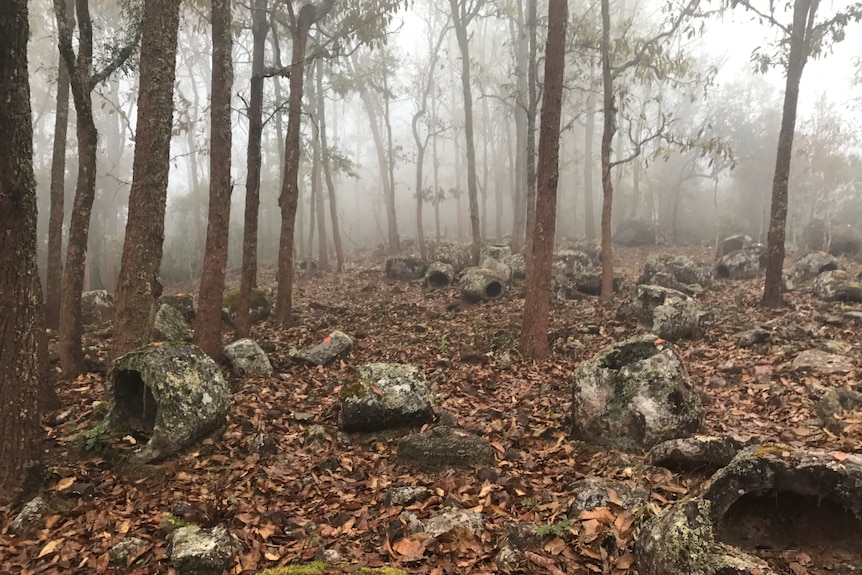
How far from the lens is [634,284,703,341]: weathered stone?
32.1 ft

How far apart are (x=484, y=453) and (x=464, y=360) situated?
13.2 feet

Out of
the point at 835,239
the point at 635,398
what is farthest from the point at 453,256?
the point at 835,239

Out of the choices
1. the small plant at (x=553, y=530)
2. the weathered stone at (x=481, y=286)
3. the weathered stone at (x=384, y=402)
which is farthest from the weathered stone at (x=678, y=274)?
the small plant at (x=553, y=530)

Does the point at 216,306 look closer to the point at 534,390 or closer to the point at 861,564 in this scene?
the point at 534,390

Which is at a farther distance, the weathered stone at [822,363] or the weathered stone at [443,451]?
the weathered stone at [822,363]

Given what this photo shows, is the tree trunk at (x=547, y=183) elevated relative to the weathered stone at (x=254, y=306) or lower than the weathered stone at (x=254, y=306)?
elevated

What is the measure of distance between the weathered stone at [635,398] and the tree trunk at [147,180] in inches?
218

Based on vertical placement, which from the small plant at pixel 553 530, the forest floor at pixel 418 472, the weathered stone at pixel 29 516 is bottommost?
the forest floor at pixel 418 472

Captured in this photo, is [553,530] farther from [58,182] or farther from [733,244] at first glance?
[733,244]

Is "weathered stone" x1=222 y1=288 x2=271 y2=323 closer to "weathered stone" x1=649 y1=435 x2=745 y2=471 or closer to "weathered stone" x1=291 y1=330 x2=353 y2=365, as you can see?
"weathered stone" x1=291 y1=330 x2=353 y2=365

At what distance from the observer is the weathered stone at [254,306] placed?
39.8 ft

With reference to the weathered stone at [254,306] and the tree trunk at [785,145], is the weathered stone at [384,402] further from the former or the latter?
the tree trunk at [785,145]

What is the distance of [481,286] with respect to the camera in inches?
532

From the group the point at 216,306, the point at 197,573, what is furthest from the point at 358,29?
the point at 197,573
